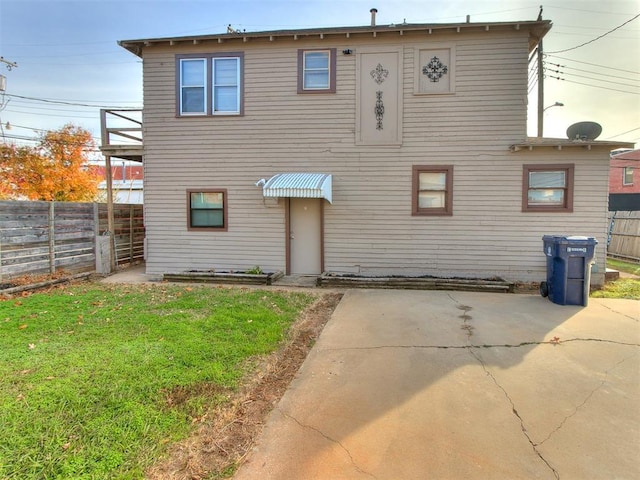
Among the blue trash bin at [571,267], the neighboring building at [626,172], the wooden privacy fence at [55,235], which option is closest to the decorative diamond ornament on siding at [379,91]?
the blue trash bin at [571,267]

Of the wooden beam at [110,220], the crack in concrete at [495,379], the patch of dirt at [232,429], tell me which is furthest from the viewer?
the wooden beam at [110,220]

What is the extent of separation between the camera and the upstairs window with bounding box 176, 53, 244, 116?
953cm

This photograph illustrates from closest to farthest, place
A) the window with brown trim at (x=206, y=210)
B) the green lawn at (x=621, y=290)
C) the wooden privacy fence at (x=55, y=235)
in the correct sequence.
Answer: the green lawn at (x=621, y=290) → the wooden privacy fence at (x=55, y=235) → the window with brown trim at (x=206, y=210)

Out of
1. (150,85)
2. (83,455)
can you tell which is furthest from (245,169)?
(83,455)

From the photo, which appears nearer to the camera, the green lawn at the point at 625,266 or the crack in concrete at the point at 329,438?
the crack in concrete at the point at 329,438

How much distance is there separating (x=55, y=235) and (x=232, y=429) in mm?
9004

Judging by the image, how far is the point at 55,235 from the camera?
920cm

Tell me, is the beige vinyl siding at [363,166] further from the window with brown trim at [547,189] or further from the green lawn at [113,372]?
the green lawn at [113,372]

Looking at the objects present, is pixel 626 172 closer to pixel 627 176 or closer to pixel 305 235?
pixel 627 176

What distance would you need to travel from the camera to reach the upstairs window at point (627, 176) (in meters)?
29.1

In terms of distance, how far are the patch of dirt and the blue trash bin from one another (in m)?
5.28

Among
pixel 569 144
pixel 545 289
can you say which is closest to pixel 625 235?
pixel 569 144

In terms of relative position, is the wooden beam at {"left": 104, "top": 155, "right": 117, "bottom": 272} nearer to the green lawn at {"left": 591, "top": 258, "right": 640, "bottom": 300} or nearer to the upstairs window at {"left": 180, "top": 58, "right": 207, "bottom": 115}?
the upstairs window at {"left": 180, "top": 58, "right": 207, "bottom": 115}

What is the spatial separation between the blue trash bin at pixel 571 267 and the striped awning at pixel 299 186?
4.85 m
